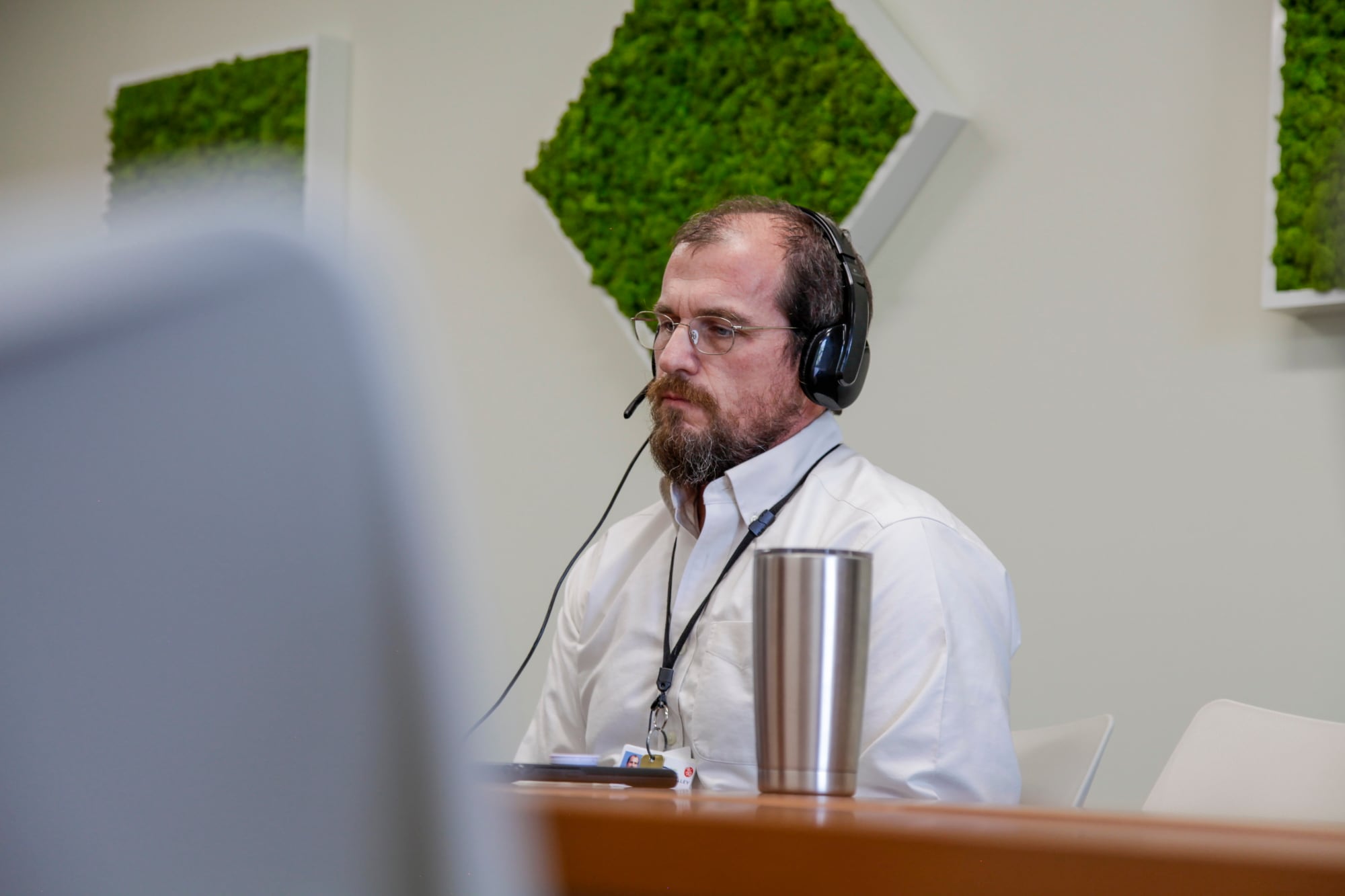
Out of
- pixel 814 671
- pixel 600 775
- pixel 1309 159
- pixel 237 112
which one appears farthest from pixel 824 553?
pixel 237 112

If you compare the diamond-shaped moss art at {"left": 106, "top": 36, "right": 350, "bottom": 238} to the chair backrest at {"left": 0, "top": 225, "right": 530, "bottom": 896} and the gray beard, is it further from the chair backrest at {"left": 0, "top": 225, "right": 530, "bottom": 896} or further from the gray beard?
the chair backrest at {"left": 0, "top": 225, "right": 530, "bottom": 896}

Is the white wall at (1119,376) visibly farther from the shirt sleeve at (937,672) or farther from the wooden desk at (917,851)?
the wooden desk at (917,851)

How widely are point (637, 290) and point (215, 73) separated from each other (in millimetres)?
1631

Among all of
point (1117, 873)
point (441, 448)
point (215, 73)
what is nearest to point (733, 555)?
point (1117, 873)

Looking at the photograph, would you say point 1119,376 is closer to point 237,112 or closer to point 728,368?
point 728,368

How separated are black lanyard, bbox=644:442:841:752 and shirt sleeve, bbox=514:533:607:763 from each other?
0.70 ft

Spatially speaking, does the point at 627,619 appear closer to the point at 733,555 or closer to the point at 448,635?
the point at 733,555

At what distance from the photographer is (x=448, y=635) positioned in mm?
178

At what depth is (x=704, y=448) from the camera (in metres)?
1.97

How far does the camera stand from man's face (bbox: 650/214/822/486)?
197cm

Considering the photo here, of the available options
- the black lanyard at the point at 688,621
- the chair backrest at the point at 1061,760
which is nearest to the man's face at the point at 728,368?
the black lanyard at the point at 688,621

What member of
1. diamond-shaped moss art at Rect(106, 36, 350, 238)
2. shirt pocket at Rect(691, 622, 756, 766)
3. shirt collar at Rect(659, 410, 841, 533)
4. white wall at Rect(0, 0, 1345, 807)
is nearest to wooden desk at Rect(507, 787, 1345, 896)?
shirt pocket at Rect(691, 622, 756, 766)

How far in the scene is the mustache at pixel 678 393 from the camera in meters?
2.02

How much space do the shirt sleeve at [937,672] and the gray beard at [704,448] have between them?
13.8 inches
